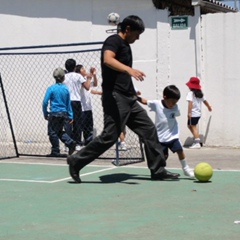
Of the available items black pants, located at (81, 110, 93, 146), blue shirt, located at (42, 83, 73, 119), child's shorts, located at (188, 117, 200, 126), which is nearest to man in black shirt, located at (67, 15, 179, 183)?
blue shirt, located at (42, 83, 73, 119)

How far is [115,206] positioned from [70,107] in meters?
6.07

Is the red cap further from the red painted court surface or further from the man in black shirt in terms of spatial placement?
the man in black shirt

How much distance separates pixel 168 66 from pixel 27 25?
139 inches

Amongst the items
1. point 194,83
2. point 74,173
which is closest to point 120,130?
point 74,173

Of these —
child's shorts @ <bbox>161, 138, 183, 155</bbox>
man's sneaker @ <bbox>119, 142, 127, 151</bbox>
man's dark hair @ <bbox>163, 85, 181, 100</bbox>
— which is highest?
man's dark hair @ <bbox>163, 85, 181, 100</bbox>

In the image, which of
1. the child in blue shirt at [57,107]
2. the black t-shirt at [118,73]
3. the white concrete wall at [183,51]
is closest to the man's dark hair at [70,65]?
the child in blue shirt at [57,107]

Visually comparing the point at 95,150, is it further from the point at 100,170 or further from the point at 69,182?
the point at 100,170

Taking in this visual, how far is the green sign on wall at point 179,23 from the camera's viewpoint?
1570 cm

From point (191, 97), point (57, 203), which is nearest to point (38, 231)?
point (57, 203)

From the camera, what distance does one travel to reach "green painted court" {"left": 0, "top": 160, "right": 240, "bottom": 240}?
6.92 m

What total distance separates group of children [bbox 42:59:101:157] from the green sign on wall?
1.98 meters

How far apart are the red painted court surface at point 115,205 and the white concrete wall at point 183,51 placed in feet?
11.7

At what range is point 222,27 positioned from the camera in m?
15.5

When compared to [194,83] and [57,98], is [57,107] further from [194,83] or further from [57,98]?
[194,83]
